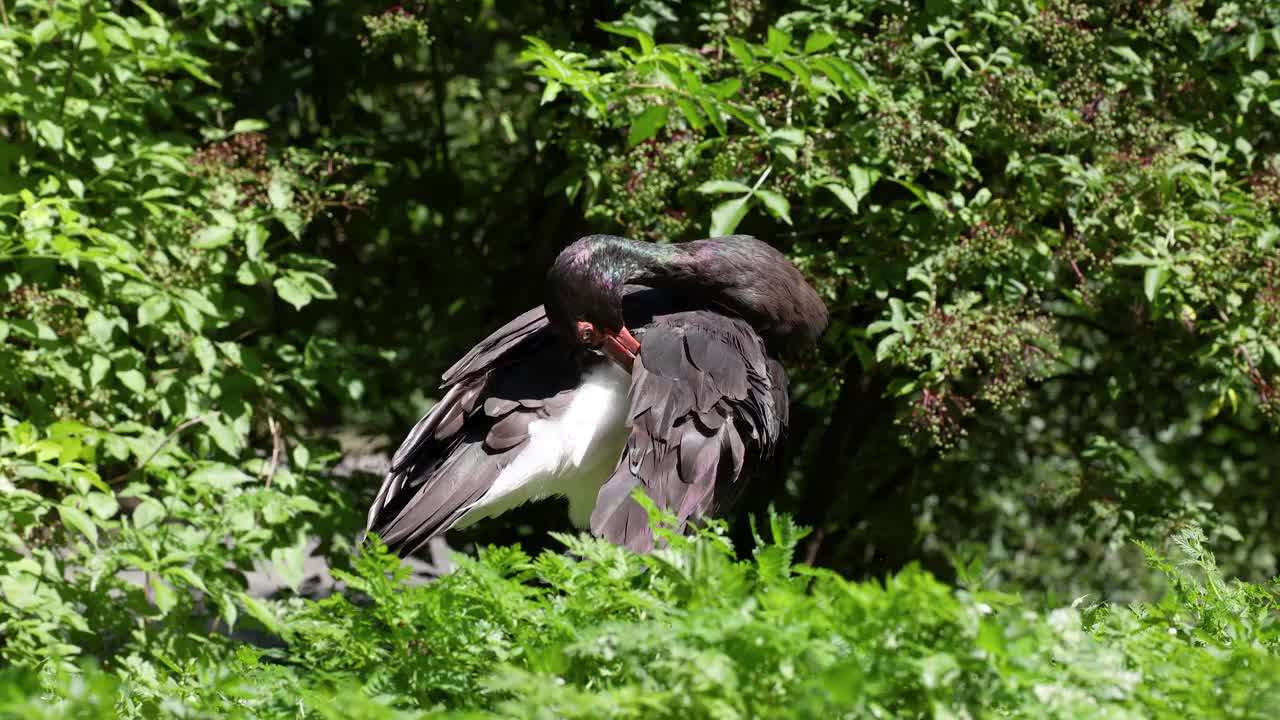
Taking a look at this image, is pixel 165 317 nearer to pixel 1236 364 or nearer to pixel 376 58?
pixel 376 58

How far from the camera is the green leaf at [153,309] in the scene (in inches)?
137

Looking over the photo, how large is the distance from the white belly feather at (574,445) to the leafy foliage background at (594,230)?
510 millimetres

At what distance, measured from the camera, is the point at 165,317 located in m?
3.67

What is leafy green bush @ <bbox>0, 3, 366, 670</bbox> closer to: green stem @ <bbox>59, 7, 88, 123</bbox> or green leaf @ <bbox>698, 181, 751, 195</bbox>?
green stem @ <bbox>59, 7, 88, 123</bbox>

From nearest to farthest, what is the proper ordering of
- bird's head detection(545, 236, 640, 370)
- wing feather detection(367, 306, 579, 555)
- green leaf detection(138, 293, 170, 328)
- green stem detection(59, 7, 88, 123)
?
wing feather detection(367, 306, 579, 555)
bird's head detection(545, 236, 640, 370)
green leaf detection(138, 293, 170, 328)
green stem detection(59, 7, 88, 123)

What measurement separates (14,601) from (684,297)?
179cm

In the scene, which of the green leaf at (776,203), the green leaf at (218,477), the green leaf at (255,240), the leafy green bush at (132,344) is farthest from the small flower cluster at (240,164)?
the green leaf at (776,203)

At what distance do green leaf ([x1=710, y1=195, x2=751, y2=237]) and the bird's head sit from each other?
15.6 inches

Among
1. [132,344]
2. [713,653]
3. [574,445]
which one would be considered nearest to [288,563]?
[132,344]

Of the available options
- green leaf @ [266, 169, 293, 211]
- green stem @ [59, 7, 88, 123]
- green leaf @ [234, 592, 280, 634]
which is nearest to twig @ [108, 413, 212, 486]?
green leaf @ [234, 592, 280, 634]

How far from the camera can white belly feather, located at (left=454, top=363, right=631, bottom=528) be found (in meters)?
3.06

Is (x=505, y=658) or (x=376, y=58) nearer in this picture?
(x=505, y=658)

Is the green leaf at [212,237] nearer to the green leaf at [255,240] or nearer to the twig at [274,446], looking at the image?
the green leaf at [255,240]

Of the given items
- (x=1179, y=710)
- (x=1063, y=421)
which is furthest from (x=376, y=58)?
(x=1179, y=710)
